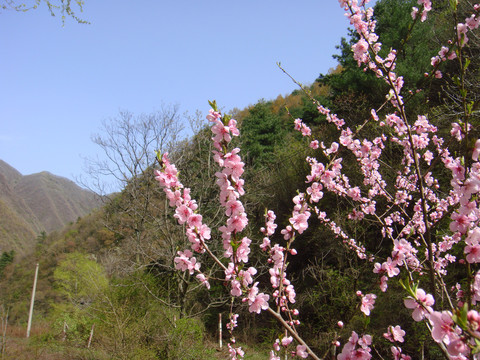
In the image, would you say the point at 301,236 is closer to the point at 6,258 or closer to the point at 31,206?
the point at 6,258

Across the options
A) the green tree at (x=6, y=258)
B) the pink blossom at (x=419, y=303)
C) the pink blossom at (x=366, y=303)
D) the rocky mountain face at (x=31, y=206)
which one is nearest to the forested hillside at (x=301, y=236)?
the pink blossom at (x=366, y=303)

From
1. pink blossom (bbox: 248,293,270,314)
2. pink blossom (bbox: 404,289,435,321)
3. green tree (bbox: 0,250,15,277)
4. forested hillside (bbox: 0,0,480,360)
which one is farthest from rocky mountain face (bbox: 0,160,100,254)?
pink blossom (bbox: 404,289,435,321)

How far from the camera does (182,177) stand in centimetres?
1137

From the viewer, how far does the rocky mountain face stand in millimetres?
43375

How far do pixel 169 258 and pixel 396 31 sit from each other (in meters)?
11.0

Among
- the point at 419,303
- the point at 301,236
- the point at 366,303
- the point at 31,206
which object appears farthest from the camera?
the point at 31,206

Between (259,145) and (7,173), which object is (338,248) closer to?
(259,145)

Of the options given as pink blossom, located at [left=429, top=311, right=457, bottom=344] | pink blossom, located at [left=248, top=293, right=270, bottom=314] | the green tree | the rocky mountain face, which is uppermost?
the rocky mountain face

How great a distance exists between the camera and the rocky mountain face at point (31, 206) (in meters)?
43.4

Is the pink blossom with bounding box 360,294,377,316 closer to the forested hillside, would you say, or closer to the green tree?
the forested hillside

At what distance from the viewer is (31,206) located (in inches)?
2640

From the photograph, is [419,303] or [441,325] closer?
[441,325]

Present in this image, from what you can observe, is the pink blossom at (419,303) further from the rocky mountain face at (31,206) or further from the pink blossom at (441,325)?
the rocky mountain face at (31,206)

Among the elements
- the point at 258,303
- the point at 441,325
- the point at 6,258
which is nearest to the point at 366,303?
the point at 258,303
